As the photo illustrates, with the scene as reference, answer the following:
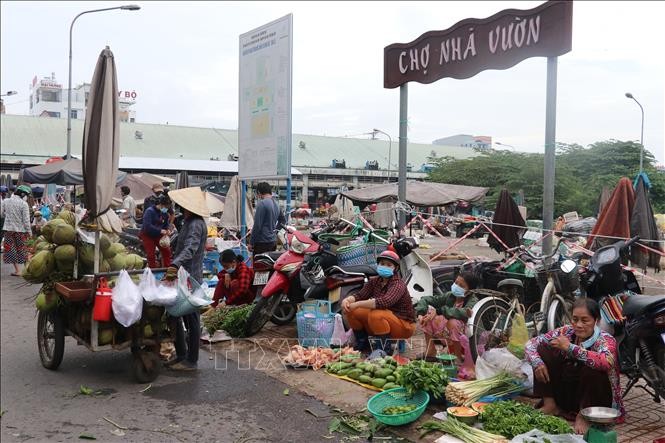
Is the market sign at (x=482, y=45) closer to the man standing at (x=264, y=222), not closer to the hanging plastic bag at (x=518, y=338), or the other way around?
the man standing at (x=264, y=222)

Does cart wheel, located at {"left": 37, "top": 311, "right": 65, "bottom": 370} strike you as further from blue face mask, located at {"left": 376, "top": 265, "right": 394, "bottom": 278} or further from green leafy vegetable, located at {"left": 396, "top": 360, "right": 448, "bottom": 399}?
green leafy vegetable, located at {"left": 396, "top": 360, "right": 448, "bottom": 399}

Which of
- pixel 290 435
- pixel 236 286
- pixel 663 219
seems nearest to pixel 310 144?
pixel 663 219

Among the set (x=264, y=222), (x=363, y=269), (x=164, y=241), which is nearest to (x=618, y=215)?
(x=363, y=269)

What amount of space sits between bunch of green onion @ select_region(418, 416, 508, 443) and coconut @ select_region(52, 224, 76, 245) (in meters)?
3.64

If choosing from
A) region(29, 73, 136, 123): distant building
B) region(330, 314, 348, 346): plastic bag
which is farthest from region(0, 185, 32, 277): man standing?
region(29, 73, 136, 123): distant building

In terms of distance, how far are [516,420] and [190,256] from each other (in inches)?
133

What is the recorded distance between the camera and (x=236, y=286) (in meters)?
7.44

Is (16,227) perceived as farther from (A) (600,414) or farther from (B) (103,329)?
(A) (600,414)

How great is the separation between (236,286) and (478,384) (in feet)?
12.4

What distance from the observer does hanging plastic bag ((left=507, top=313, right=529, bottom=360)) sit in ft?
16.1

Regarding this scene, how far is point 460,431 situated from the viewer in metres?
3.96

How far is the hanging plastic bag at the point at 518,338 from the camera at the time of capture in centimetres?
491

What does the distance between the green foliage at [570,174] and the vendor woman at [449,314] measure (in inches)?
334

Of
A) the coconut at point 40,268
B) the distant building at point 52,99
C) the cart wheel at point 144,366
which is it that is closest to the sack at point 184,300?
the cart wheel at point 144,366
